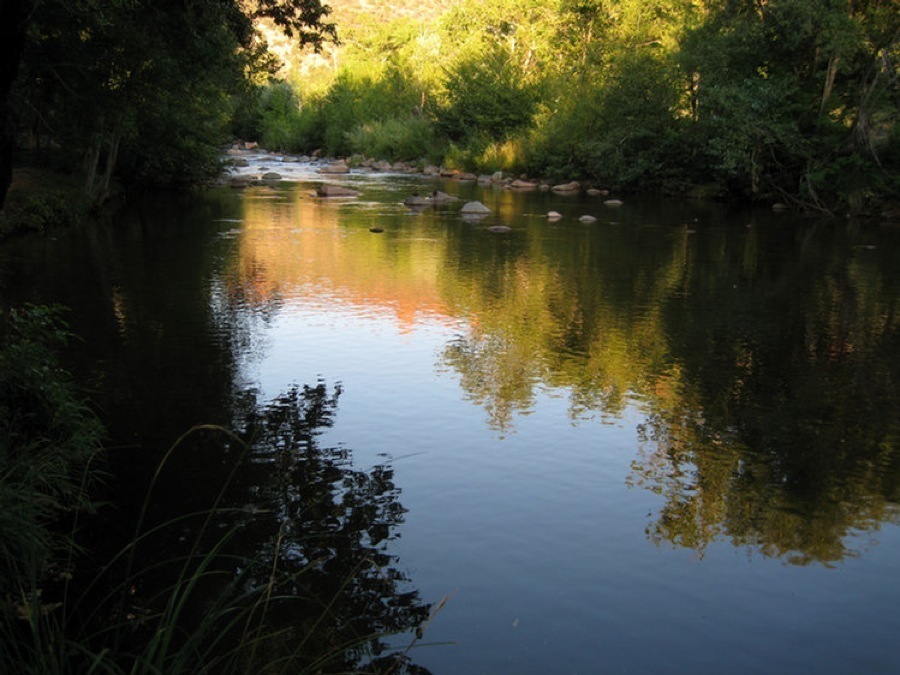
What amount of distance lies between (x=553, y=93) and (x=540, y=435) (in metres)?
44.7

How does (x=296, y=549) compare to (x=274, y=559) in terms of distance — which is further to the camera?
(x=296, y=549)

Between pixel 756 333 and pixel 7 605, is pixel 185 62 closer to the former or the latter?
pixel 756 333

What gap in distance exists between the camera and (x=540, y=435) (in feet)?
29.2

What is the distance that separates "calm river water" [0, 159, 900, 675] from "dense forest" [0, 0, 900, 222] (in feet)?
10.6

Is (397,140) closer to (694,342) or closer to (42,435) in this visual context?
(694,342)

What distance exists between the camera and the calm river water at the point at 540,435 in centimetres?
566

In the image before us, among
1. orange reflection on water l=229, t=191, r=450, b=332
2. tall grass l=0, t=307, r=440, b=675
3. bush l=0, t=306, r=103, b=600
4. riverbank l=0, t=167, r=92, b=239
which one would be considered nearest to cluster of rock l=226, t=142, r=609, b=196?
riverbank l=0, t=167, r=92, b=239

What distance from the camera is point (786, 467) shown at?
812cm

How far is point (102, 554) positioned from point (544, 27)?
6025cm

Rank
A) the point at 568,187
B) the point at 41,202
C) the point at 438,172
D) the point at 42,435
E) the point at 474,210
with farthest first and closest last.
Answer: the point at 438,172 → the point at 568,187 → the point at 474,210 → the point at 41,202 → the point at 42,435

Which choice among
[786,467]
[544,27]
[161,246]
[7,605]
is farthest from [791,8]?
[544,27]

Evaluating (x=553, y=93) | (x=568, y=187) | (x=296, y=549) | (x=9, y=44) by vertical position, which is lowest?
(x=296, y=549)

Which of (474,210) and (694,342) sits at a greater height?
(474,210)

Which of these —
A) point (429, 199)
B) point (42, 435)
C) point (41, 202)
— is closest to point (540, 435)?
point (42, 435)
